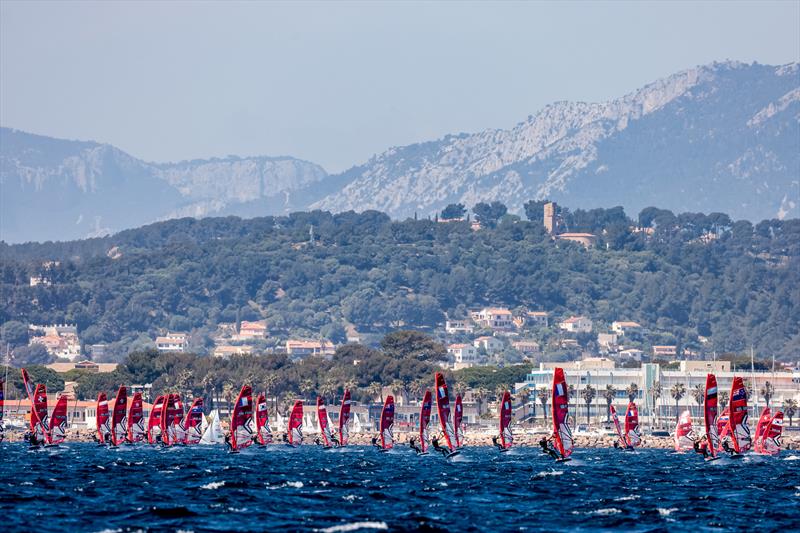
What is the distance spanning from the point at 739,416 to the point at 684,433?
51598mm

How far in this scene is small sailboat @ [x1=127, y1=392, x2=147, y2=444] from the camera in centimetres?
13721

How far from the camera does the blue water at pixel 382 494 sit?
220ft

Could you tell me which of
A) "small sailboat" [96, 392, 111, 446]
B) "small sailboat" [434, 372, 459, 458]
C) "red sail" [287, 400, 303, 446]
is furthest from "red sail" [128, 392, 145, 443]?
"small sailboat" [434, 372, 459, 458]

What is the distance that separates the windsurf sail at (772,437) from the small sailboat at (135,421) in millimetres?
46212

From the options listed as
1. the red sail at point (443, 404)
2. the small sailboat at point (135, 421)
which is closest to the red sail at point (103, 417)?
the small sailboat at point (135, 421)

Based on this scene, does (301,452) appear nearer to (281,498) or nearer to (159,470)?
(159,470)

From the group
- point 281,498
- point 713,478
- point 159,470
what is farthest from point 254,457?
point 281,498

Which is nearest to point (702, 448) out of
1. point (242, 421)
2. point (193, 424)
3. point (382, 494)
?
point (242, 421)

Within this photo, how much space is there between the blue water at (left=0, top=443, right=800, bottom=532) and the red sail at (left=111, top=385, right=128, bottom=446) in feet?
28.8

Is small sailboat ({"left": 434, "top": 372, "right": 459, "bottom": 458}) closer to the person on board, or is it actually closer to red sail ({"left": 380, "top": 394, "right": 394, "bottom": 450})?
the person on board

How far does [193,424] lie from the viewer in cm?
15012

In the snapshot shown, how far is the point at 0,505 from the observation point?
70.6 m

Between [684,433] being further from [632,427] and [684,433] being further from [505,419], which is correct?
[505,419]

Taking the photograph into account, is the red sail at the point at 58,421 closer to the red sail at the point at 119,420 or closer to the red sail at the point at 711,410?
the red sail at the point at 119,420
